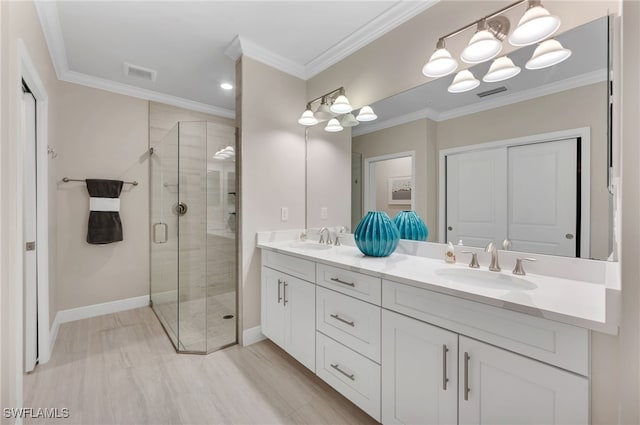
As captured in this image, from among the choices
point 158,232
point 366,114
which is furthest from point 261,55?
point 158,232

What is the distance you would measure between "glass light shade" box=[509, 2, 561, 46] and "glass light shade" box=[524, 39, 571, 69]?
4 cm

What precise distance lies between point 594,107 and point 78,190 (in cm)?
401

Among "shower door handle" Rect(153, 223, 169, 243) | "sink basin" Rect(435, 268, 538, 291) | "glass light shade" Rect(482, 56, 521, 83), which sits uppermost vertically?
"glass light shade" Rect(482, 56, 521, 83)

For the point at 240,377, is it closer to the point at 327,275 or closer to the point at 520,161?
the point at 327,275

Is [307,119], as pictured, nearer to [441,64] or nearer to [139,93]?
[441,64]

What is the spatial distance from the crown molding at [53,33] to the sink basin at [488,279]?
292cm

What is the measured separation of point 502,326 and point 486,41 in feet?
4.46

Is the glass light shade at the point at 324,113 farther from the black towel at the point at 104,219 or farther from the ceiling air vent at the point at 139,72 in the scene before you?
the black towel at the point at 104,219

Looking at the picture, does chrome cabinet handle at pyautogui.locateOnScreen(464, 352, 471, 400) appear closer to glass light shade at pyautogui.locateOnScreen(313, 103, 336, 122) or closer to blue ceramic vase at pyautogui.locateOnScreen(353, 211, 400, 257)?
blue ceramic vase at pyautogui.locateOnScreen(353, 211, 400, 257)

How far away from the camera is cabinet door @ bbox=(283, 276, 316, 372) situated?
1800mm

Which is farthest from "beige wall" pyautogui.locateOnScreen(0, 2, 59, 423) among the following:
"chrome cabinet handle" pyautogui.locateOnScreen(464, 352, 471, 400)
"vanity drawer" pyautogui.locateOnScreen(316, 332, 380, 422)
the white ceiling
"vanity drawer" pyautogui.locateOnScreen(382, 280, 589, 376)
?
"chrome cabinet handle" pyautogui.locateOnScreen(464, 352, 471, 400)

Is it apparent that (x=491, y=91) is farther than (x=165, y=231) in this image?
No

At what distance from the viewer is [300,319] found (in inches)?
74.9

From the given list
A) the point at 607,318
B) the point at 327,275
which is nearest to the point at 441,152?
the point at 327,275
